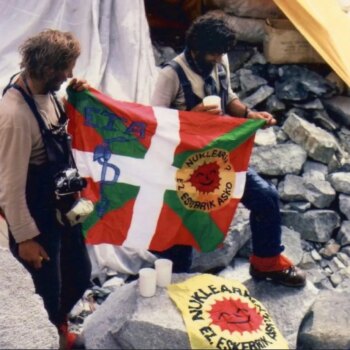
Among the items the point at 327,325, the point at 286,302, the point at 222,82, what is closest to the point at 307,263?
the point at 286,302

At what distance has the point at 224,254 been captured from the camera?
18.2 ft

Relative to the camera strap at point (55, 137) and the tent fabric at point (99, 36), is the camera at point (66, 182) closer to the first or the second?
the camera strap at point (55, 137)

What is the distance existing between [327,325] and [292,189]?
1606mm

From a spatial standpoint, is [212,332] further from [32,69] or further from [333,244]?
[333,244]

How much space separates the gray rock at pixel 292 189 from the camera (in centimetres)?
609

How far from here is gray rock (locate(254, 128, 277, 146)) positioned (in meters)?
6.45

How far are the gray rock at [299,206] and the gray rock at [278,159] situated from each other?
30 cm

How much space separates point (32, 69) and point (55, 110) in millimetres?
355

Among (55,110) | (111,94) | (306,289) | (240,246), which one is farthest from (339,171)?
(55,110)

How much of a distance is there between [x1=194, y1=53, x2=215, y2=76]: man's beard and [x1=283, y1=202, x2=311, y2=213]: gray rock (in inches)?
76.0

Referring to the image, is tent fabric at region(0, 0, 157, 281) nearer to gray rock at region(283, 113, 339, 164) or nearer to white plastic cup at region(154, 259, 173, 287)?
gray rock at region(283, 113, 339, 164)

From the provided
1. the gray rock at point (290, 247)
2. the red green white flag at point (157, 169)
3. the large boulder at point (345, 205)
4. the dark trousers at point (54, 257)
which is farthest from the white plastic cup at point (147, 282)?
the large boulder at point (345, 205)

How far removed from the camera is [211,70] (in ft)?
14.9

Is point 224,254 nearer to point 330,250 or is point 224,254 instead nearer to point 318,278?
point 318,278
